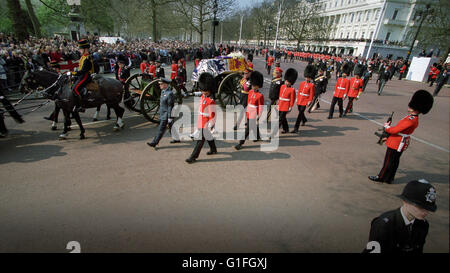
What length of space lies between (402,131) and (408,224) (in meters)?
2.86

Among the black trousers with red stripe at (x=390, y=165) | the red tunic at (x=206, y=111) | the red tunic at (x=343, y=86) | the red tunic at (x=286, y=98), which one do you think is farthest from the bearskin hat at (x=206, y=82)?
the red tunic at (x=343, y=86)

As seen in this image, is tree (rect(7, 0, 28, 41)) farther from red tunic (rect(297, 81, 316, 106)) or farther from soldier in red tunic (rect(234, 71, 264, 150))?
red tunic (rect(297, 81, 316, 106))

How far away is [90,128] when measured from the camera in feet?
21.8

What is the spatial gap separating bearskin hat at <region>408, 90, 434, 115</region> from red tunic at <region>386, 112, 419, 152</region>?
6.9 inches

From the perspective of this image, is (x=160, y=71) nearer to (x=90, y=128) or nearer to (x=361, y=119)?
(x=90, y=128)

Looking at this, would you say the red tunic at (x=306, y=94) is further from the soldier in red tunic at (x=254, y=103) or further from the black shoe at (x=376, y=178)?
the black shoe at (x=376, y=178)

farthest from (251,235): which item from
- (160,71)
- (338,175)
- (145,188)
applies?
(160,71)

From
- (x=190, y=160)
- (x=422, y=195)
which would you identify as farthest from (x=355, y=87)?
(x=422, y=195)

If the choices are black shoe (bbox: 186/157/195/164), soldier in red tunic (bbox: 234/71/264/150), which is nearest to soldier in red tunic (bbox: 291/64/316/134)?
soldier in red tunic (bbox: 234/71/264/150)

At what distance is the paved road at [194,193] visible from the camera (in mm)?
2947

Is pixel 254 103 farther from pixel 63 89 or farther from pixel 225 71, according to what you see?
pixel 63 89

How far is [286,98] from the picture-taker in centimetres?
637
